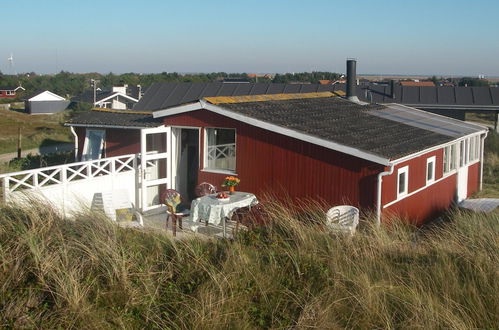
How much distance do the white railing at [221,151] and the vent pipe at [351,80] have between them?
6404 millimetres

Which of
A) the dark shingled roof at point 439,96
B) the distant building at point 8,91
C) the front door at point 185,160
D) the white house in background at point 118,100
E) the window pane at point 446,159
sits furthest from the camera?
the distant building at point 8,91

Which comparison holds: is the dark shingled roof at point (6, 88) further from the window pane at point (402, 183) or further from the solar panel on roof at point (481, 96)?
the window pane at point (402, 183)

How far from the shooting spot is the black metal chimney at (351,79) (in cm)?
1752

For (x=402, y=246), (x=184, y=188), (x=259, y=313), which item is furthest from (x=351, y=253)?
(x=184, y=188)

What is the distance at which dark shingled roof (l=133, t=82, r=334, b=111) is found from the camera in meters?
28.9

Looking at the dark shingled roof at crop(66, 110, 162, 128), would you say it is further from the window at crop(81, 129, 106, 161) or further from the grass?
the grass

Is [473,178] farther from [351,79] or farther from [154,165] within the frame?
[154,165]

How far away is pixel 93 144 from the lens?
15.2 meters

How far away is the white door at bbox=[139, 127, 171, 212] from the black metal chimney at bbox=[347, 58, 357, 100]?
21.8 ft

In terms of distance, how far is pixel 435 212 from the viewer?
13.4 meters

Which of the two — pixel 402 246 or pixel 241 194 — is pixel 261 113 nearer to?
pixel 241 194

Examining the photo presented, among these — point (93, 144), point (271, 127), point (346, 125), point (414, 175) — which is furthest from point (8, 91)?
point (414, 175)

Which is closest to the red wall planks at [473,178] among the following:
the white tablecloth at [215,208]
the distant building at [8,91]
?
the white tablecloth at [215,208]

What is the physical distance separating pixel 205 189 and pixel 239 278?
20.8 ft
